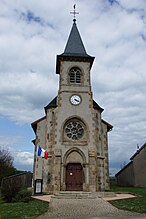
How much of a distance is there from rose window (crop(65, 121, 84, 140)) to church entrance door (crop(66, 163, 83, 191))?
241 centimetres

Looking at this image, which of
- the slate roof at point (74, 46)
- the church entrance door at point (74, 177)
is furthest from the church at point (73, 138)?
the slate roof at point (74, 46)

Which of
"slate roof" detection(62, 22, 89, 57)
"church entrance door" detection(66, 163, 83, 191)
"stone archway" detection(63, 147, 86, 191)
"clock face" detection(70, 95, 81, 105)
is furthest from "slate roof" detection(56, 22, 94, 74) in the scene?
"church entrance door" detection(66, 163, 83, 191)

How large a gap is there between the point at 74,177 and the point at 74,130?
401 cm

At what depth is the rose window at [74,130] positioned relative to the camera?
21406 millimetres

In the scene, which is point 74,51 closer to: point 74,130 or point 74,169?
point 74,130

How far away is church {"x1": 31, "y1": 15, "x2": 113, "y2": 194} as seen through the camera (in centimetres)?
1997

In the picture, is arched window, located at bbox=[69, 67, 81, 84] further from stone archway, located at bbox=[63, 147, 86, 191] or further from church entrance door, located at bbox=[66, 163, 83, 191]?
church entrance door, located at bbox=[66, 163, 83, 191]

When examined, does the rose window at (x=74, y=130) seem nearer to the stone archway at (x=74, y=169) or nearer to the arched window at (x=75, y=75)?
the stone archway at (x=74, y=169)

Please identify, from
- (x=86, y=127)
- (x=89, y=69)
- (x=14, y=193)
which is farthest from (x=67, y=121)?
(x=14, y=193)

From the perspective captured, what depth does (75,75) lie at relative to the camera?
78.3 ft

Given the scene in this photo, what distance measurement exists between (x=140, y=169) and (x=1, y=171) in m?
16.0

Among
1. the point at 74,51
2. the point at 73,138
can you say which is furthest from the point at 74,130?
the point at 74,51

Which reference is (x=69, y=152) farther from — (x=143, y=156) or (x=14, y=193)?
(x=143, y=156)

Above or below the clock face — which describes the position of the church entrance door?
below
